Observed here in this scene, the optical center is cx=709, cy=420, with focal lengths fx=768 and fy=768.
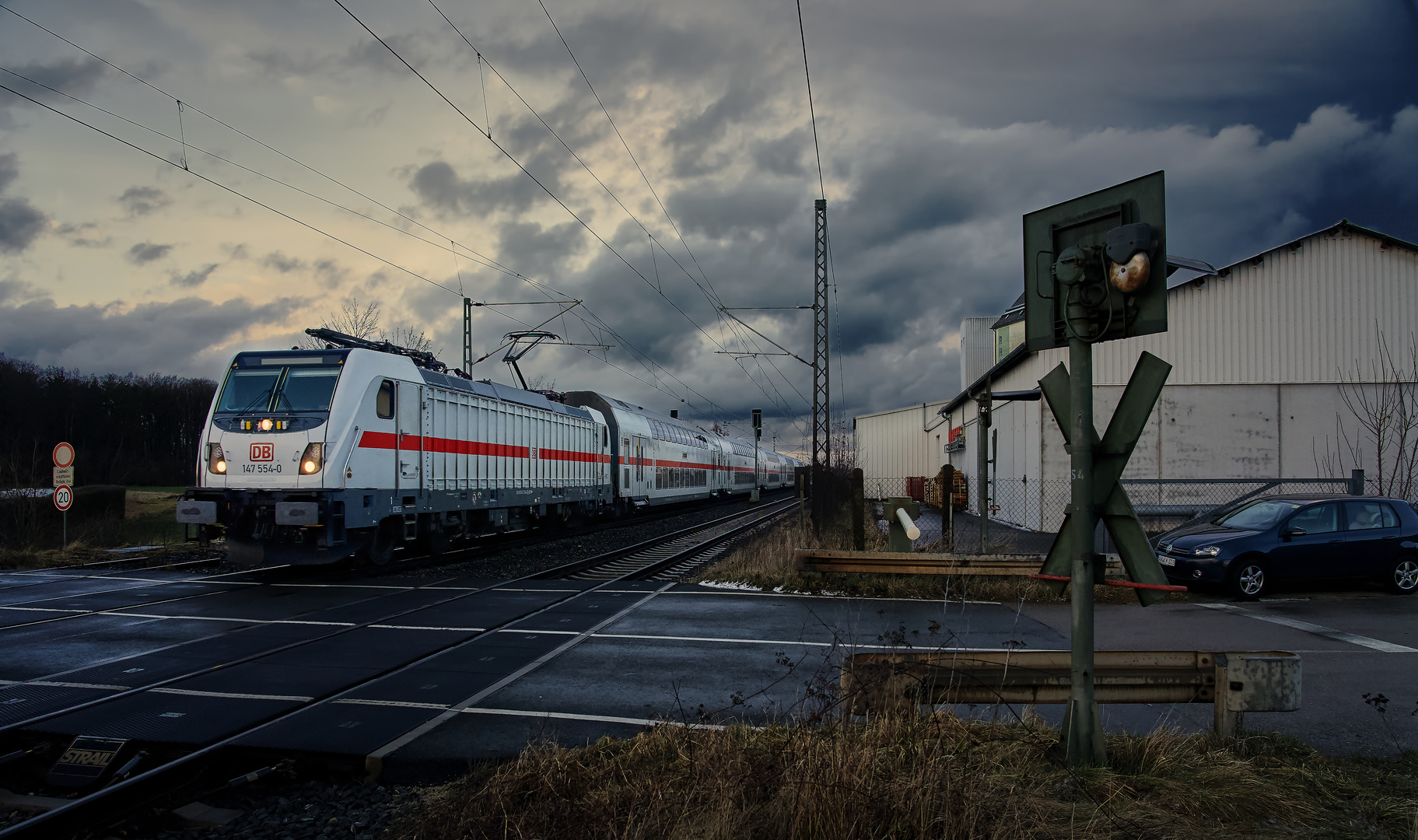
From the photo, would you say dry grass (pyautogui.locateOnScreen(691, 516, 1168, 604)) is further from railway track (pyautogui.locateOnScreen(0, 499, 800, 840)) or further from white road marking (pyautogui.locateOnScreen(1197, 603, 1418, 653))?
railway track (pyautogui.locateOnScreen(0, 499, 800, 840))

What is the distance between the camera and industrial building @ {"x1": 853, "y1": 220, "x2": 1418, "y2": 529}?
1864cm

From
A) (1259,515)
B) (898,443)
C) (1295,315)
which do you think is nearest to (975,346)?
(898,443)

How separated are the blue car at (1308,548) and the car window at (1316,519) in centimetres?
1

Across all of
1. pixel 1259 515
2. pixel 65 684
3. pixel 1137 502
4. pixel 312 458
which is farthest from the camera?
pixel 1137 502

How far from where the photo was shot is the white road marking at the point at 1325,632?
789 centimetres

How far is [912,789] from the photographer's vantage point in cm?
318

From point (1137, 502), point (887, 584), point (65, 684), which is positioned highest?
point (1137, 502)

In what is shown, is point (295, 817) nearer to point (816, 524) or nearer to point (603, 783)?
point (603, 783)

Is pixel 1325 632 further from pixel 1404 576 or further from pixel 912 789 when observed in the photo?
pixel 912 789

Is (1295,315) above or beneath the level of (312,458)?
above

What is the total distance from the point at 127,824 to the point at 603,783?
2406 mm

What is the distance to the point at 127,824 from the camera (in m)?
3.85

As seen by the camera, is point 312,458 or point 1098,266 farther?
point 312,458

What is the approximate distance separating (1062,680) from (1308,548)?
31.4 ft
